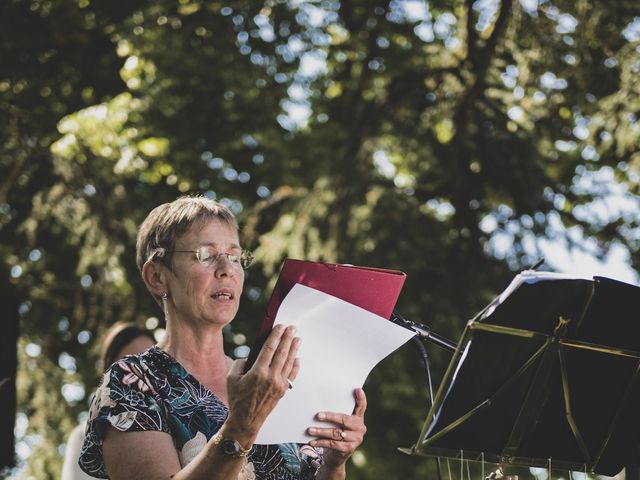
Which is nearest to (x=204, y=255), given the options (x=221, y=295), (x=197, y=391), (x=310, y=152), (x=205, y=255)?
(x=205, y=255)

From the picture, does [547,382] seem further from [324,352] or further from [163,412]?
[163,412]

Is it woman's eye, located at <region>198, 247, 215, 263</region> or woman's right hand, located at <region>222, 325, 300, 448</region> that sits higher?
woman's eye, located at <region>198, 247, 215, 263</region>

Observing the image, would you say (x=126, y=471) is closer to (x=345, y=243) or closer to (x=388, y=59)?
(x=345, y=243)

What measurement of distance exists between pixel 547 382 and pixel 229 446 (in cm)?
90

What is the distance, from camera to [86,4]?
8430 mm

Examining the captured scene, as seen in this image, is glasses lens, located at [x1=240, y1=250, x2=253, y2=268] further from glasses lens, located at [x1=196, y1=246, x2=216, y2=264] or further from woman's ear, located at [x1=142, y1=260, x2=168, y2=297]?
woman's ear, located at [x1=142, y1=260, x2=168, y2=297]

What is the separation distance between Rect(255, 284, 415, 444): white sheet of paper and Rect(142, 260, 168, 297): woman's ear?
1.74 ft

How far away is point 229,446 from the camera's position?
238 centimetres

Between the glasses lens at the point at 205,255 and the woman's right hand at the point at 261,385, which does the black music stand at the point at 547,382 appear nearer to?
the woman's right hand at the point at 261,385

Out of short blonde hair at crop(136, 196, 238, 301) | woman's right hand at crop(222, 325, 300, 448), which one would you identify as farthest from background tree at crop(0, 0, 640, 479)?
woman's right hand at crop(222, 325, 300, 448)

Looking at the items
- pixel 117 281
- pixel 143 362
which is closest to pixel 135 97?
pixel 117 281

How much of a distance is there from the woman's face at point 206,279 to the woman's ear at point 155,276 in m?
0.03

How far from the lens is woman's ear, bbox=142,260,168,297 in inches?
112

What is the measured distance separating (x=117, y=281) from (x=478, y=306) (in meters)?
3.00
